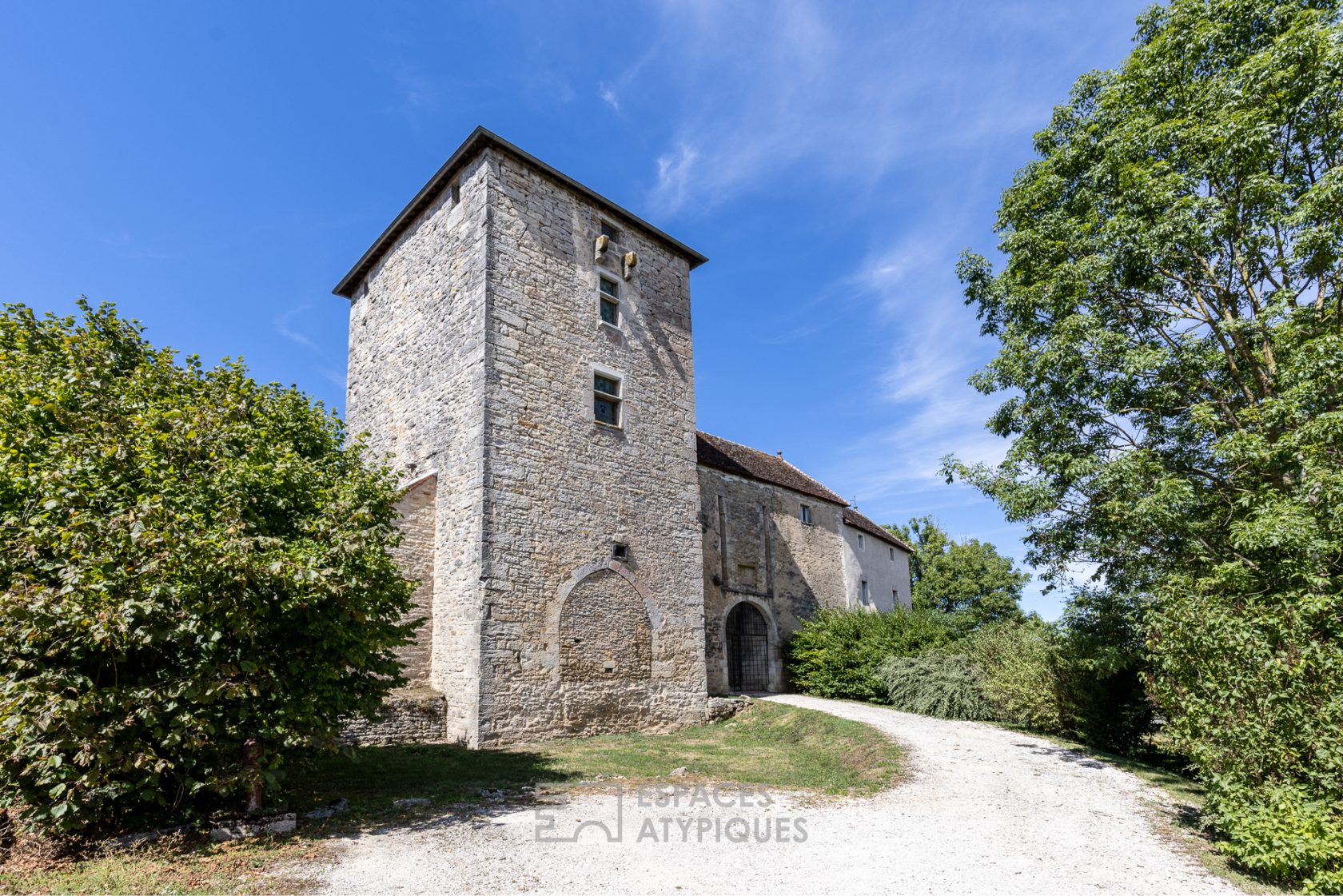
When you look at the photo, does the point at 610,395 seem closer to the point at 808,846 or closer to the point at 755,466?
the point at 755,466

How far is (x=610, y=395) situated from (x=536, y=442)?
2317 millimetres

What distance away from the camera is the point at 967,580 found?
113 feet

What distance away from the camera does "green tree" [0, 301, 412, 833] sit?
16.9 feet

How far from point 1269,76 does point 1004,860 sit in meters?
9.42

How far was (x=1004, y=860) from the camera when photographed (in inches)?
231

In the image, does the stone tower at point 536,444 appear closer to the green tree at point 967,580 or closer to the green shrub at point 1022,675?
the green shrub at point 1022,675

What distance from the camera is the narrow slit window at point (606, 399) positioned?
14164mm

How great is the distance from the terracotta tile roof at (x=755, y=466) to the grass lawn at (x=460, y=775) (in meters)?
7.28

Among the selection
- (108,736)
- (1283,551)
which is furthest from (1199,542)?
(108,736)

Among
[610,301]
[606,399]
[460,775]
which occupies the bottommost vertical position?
[460,775]

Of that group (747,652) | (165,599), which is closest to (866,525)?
(747,652)

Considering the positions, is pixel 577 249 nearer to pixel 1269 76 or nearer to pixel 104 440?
pixel 104 440

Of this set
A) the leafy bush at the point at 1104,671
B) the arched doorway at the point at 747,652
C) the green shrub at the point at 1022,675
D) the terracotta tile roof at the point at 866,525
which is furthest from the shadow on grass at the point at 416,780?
the terracotta tile roof at the point at 866,525

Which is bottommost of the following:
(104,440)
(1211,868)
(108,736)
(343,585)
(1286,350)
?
(1211,868)
